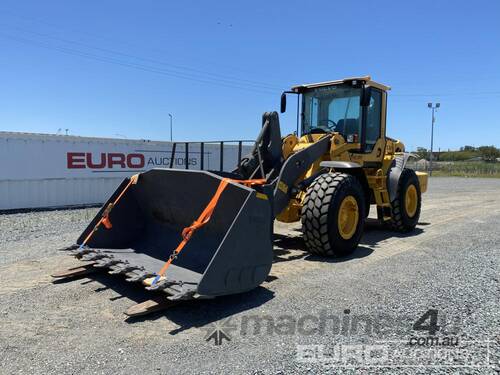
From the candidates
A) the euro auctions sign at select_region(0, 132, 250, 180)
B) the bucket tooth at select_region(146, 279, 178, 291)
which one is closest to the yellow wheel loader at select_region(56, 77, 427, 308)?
the bucket tooth at select_region(146, 279, 178, 291)

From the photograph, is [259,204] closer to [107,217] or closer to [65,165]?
[107,217]

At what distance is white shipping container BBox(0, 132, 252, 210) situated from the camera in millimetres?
12624

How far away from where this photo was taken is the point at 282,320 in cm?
396

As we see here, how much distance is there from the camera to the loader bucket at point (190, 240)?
13.6 ft

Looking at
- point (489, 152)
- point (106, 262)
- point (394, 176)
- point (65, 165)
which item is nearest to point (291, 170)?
point (106, 262)

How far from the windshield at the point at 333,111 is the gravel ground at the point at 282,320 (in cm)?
240

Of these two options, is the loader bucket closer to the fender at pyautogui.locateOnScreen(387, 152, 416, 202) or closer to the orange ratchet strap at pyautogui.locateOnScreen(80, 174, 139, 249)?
the orange ratchet strap at pyautogui.locateOnScreen(80, 174, 139, 249)

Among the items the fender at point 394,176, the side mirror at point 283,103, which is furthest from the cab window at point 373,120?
the side mirror at point 283,103

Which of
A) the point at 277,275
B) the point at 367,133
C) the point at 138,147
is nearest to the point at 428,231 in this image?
the point at 367,133

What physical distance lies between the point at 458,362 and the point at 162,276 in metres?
2.70

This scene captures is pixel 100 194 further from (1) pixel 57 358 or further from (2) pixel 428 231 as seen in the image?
(1) pixel 57 358

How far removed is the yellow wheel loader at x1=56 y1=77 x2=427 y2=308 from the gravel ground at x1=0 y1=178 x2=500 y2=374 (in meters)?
0.31

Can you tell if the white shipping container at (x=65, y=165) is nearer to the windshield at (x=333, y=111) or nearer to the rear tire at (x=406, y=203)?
the windshield at (x=333, y=111)

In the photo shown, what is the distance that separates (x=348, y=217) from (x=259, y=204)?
7.84 feet
